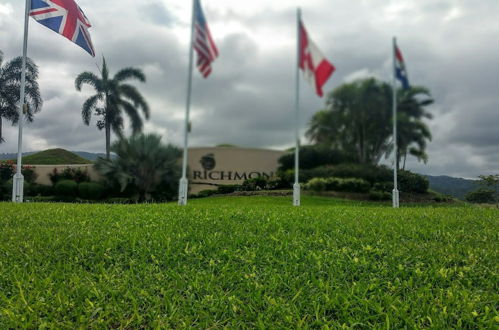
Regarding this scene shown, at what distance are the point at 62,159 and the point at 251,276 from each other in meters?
44.4

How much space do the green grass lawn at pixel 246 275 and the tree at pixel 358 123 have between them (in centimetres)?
2342

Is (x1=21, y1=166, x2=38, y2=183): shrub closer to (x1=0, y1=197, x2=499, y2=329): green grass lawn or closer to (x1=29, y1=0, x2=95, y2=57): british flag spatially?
(x1=29, y1=0, x2=95, y2=57): british flag

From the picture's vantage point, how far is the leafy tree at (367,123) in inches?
1148

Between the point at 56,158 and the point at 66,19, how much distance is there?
3455 centimetres

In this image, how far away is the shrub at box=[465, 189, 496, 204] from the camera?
2414 centimetres

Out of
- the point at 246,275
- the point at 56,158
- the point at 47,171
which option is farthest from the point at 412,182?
the point at 56,158

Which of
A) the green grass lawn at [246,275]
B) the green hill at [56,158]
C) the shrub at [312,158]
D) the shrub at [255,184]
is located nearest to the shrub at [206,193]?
the shrub at [255,184]

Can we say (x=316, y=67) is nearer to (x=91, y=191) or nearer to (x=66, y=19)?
(x=66, y=19)

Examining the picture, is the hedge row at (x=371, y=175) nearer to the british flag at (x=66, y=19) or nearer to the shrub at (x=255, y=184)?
the shrub at (x=255, y=184)

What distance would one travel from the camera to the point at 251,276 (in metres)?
4.35

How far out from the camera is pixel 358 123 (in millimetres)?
29688

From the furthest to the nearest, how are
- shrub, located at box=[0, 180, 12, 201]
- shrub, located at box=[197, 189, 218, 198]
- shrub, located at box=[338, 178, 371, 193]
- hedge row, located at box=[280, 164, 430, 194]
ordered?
shrub, located at box=[197, 189, 218, 198] < hedge row, located at box=[280, 164, 430, 194] < shrub, located at box=[338, 178, 371, 193] < shrub, located at box=[0, 180, 12, 201]

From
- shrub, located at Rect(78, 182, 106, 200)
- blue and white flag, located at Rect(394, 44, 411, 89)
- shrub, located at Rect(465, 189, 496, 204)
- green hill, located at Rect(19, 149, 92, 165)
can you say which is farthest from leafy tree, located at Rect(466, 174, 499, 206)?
green hill, located at Rect(19, 149, 92, 165)

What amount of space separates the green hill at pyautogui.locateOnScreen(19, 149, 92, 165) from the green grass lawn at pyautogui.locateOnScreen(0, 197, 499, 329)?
38804 millimetres
